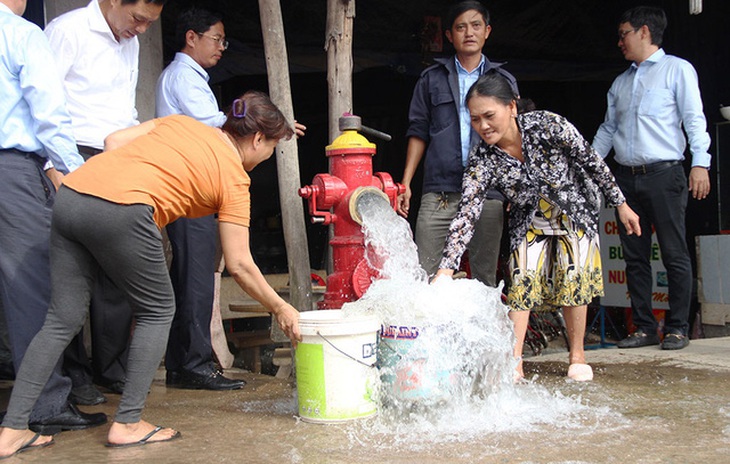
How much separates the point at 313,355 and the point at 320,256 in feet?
17.2

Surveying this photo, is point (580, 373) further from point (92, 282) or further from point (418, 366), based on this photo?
point (92, 282)

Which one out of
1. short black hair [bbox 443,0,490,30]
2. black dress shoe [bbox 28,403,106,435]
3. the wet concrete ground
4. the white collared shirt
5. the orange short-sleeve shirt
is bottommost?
the wet concrete ground

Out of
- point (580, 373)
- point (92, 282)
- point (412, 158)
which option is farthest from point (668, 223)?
point (92, 282)

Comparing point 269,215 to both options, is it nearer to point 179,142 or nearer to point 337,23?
point 337,23

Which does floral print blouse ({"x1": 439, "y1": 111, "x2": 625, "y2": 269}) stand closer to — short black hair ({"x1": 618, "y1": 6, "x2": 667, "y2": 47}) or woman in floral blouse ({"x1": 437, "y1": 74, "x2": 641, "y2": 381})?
woman in floral blouse ({"x1": 437, "y1": 74, "x2": 641, "y2": 381})

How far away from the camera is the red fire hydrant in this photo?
390cm

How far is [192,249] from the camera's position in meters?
4.03

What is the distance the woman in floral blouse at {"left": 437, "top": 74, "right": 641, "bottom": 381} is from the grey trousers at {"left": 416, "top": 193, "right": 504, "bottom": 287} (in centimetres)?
37

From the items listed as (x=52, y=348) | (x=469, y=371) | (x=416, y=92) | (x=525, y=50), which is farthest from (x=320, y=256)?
(x=52, y=348)

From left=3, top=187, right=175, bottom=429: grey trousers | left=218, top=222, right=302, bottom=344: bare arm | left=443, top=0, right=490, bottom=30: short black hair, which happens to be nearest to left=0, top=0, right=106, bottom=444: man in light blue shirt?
left=3, top=187, right=175, bottom=429: grey trousers

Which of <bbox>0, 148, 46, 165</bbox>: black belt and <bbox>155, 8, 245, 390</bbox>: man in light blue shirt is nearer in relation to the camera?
<bbox>0, 148, 46, 165</bbox>: black belt

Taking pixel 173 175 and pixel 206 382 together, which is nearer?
pixel 173 175

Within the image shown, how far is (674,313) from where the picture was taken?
513 cm

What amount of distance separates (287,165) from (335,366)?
1772 mm
